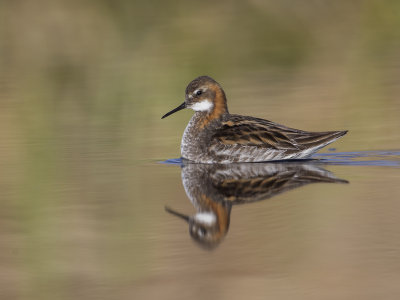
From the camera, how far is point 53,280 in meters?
7.47

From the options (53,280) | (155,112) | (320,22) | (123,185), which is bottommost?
(53,280)

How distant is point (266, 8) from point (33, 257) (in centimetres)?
2149

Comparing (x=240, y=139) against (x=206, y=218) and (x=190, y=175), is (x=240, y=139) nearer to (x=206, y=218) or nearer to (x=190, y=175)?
(x=190, y=175)

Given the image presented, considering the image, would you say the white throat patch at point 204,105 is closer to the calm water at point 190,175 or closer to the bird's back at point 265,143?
the calm water at point 190,175

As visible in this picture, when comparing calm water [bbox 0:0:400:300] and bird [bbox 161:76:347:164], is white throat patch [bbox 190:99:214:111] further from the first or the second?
calm water [bbox 0:0:400:300]

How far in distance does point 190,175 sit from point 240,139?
52.2 inches

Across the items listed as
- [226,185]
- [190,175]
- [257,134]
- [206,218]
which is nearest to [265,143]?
[257,134]

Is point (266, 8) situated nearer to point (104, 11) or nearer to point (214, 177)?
point (104, 11)

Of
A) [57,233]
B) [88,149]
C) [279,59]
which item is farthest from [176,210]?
[279,59]

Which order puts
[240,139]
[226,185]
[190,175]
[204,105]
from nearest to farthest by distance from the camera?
[226,185] → [190,175] → [240,139] → [204,105]

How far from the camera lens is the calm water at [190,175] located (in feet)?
24.3

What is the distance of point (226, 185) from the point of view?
10.8 meters

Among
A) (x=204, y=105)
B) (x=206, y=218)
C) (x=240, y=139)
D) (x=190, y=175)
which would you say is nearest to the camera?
(x=206, y=218)

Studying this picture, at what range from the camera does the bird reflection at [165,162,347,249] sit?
29.1 feet
